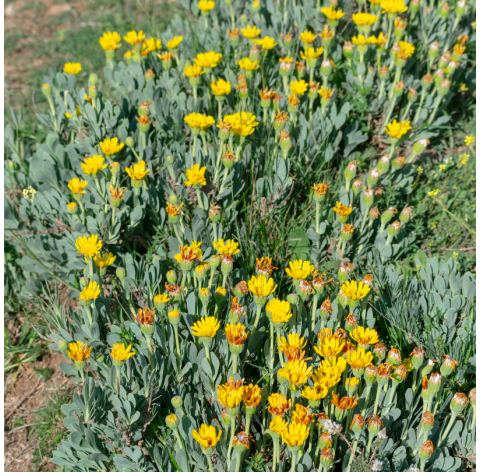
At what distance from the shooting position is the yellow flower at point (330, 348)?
1.98 m

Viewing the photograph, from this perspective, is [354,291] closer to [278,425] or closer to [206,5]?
[278,425]

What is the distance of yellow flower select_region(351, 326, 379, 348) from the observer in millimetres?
2047

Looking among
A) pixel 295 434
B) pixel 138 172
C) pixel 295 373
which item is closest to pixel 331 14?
pixel 138 172

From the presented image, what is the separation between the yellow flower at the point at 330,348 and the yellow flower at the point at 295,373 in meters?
0.12

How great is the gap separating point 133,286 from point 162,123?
1169 mm

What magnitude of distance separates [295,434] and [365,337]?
20.5 inches

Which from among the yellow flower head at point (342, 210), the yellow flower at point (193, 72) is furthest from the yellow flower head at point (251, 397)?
the yellow flower at point (193, 72)

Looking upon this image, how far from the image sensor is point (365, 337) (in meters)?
A: 2.06

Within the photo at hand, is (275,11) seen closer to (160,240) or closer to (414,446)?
(160,240)

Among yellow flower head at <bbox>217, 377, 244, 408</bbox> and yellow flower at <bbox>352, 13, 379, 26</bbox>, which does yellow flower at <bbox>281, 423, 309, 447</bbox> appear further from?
yellow flower at <bbox>352, 13, 379, 26</bbox>

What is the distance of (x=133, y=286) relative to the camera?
2615 mm

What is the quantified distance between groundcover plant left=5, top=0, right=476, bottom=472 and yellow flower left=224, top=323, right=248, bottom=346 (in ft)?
0.04

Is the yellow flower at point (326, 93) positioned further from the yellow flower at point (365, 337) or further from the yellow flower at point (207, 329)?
the yellow flower at point (207, 329)

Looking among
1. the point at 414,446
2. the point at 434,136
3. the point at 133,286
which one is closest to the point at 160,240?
the point at 133,286
